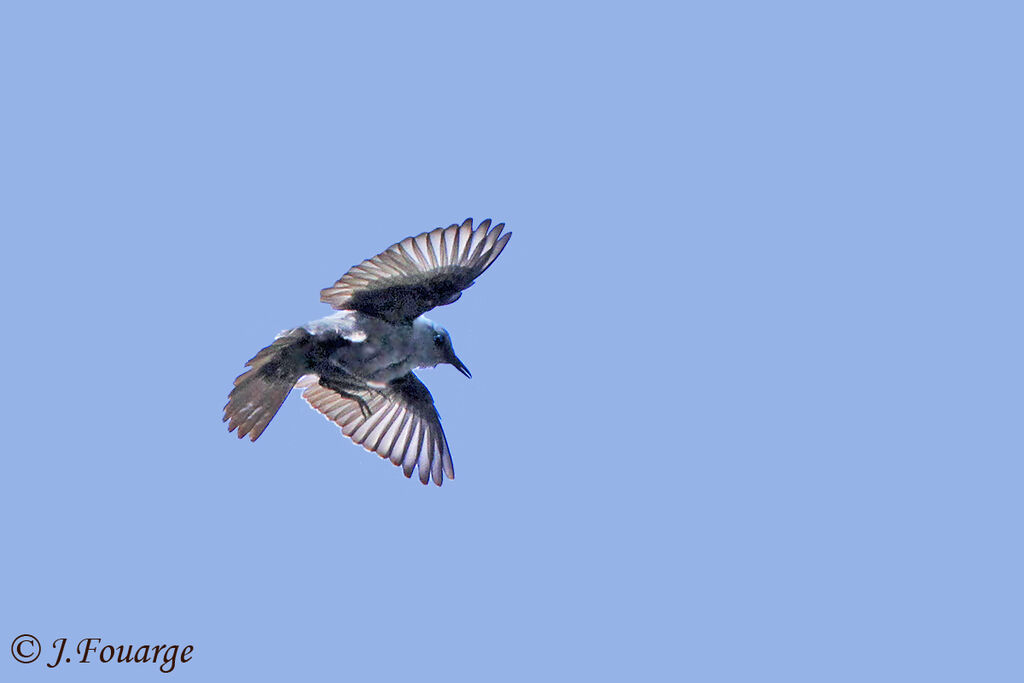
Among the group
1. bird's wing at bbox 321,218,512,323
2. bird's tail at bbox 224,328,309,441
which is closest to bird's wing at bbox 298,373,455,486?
bird's wing at bbox 321,218,512,323

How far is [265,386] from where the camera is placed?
12508mm

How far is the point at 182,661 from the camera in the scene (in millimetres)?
13016

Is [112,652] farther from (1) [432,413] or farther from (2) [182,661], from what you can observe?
(1) [432,413]

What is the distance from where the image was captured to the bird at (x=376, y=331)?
12.5m

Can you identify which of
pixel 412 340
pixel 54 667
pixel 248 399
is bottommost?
pixel 54 667

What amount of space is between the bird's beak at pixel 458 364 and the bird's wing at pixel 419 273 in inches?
23.6

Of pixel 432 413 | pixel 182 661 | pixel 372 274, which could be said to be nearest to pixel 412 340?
pixel 372 274

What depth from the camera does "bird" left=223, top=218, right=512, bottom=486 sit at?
1247 cm

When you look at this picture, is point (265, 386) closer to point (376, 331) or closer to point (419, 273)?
point (376, 331)

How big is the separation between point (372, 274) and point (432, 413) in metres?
2.28

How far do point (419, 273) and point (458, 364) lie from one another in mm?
1183

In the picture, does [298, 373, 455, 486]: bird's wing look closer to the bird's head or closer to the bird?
the bird

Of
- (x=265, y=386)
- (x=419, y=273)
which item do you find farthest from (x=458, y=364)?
(x=265, y=386)

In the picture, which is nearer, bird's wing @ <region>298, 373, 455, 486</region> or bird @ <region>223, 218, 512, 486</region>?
bird @ <region>223, 218, 512, 486</region>
